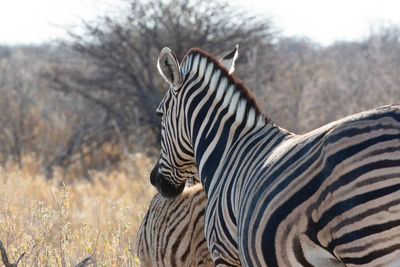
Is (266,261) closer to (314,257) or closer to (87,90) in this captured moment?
(314,257)

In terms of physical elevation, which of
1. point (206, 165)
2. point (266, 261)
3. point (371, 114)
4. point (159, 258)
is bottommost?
point (159, 258)

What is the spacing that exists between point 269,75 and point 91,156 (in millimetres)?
4856

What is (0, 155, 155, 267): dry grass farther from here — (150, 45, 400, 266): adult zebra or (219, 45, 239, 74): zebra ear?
(219, 45, 239, 74): zebra ear

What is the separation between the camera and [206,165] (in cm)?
339

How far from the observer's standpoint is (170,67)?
3.62 m

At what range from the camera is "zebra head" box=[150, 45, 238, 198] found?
11.9ft

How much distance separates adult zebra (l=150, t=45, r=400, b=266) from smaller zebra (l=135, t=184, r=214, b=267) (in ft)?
1.59

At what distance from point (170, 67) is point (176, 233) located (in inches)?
43.7

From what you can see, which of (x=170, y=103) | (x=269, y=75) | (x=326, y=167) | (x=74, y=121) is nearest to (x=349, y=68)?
(x=269, y=75)

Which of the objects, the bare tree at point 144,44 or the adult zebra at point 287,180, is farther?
the bare tree at point 144,44

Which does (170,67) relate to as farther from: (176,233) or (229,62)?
(176,233)

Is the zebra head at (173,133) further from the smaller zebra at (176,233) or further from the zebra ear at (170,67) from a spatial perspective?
the smaller zebra at (176,233)

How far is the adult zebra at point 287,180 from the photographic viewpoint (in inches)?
82.5

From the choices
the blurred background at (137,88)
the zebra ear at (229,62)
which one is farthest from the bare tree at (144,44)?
the zebra ear at (229,62)
